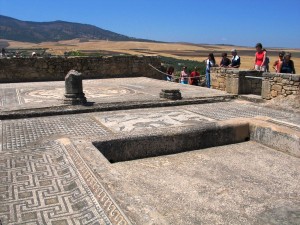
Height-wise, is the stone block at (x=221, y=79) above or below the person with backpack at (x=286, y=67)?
below

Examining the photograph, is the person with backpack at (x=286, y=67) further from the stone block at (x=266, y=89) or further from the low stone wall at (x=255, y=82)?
the stone block at (x=266, y=89)

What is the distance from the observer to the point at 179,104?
8547mm

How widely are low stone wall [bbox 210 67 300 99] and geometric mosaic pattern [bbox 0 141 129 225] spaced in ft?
18.2

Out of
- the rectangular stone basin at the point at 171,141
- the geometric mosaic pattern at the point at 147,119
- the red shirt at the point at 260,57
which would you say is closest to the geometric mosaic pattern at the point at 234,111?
the geometric mosaic pattern at the point at 147,119

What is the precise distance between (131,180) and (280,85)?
5.51 meters

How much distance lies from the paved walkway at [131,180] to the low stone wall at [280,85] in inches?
46.3

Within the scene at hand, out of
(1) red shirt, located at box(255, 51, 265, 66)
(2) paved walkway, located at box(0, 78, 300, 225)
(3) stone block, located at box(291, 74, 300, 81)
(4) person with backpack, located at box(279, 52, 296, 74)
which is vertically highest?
(1) red shirt, located at box(255, 51, 265, 66)

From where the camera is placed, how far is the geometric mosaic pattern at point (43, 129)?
5.54 metres

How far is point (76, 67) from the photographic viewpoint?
47.5 feet

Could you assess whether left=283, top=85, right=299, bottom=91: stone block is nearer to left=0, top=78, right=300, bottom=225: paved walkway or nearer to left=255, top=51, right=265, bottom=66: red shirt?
left=0, top=78, right=300, bottom=225: paved walkway

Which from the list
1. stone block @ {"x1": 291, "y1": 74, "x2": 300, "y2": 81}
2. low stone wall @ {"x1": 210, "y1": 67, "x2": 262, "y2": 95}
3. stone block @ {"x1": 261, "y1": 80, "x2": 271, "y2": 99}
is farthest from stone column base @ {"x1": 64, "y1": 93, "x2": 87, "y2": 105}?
stone block @ {"x1": 291, "y1": 74, "x2": 300, "y2": 81}

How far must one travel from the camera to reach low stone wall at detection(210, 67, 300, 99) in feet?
26.6

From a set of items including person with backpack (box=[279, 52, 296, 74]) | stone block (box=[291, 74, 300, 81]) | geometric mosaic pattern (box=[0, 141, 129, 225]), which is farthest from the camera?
person with backpack (box=[279, 52, 296, 74])

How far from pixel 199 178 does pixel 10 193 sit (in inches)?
91.8
